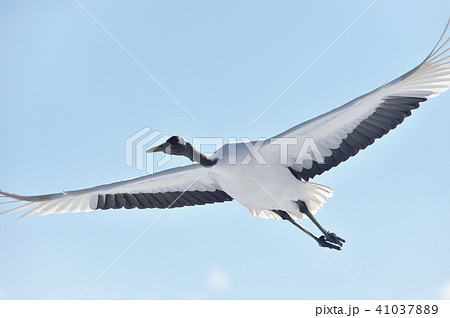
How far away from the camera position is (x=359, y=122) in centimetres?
895

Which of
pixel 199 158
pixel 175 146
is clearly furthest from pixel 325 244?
pixel 175 146

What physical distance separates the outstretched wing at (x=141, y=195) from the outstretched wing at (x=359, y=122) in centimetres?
159

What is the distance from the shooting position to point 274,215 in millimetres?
10445

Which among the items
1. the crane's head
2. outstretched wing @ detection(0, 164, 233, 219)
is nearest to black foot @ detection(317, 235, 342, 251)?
outstretched wing @ detection(0, 164, 233, 219)

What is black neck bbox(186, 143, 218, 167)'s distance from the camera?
30.2 feet

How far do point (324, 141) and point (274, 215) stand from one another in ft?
5.94

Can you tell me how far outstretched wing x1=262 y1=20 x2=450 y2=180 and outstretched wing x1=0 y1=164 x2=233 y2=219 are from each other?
1588mm

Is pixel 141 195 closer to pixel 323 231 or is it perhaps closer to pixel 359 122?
pixel 323 231

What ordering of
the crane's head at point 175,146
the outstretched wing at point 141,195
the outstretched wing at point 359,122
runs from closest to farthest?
1. the outstretched wing at point 359,122
2. the crane's head at point 175,146
3. the outstretched wing at point 141,195

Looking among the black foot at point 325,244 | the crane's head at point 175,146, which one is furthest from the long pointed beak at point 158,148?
the black foot at point 325,244

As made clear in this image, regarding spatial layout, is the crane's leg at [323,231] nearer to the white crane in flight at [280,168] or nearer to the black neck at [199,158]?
the white crane in flight at [280,168]

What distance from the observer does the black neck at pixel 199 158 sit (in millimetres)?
9219

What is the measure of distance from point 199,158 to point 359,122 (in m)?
2.41

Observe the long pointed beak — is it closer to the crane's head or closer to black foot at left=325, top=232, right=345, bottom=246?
the crane's head
